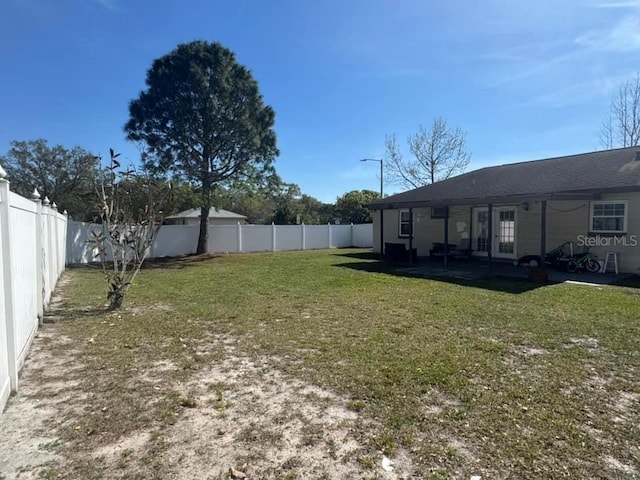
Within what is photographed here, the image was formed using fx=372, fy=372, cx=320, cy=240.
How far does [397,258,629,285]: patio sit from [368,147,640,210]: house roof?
2.20 metres

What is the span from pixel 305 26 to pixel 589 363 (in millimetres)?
10473

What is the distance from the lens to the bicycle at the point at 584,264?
36.2ft

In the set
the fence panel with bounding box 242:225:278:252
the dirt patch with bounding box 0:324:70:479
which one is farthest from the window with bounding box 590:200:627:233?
the fence panel with bounding box 242:225:278:252

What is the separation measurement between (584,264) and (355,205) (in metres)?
28.8

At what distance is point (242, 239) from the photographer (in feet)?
68.5

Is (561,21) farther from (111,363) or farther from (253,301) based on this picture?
(111,363)

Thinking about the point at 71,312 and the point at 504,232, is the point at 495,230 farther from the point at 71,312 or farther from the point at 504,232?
the point at 71,312

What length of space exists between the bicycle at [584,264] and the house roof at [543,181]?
1832 millimetres

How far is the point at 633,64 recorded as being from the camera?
18172 millimetres

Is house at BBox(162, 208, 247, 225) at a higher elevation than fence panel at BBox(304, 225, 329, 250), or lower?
higher

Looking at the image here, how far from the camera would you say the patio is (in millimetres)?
9859

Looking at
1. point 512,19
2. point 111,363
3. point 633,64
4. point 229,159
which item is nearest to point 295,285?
point 111,363

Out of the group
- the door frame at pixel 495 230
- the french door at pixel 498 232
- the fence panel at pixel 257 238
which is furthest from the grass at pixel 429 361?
the fence panel at pixel 257 238

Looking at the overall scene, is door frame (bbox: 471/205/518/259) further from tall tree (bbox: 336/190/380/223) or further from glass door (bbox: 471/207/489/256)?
tall tree (bbox: 336/190/380/223)
